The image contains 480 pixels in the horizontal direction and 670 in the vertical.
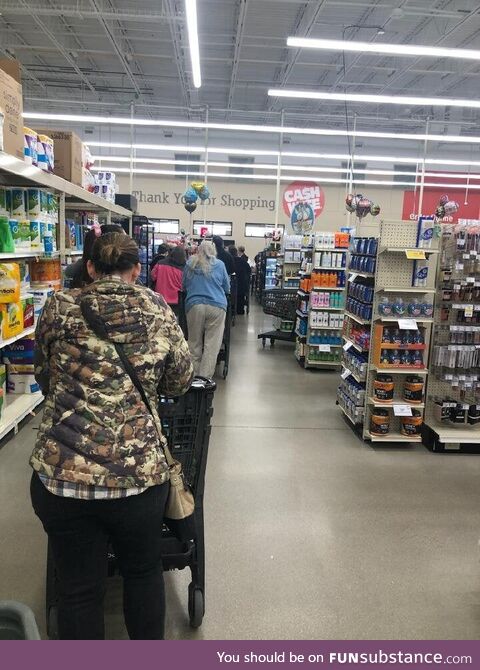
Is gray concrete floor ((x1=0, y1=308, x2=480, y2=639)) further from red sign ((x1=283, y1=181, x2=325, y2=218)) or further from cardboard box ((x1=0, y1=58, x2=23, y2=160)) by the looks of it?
red sign ((x1=283, y1=181, x2=325, y2=218))

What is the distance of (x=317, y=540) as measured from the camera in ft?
9.98

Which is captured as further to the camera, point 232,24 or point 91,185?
point 232,24

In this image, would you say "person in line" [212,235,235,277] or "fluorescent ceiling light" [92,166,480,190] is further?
"fluorescent ceiling light" [92,166,480,190]

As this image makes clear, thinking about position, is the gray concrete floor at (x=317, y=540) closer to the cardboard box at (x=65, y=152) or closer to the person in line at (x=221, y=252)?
the cardboard box at (x=65, y=152)

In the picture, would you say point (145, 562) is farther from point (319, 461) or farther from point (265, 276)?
point (265, 276)

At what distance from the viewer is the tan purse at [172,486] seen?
1585mm

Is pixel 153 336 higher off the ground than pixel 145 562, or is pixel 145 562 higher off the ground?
pixel 153 336

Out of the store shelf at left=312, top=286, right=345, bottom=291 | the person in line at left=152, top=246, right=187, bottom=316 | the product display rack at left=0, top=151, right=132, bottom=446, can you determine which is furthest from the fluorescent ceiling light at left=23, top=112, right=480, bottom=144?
the product display rack at left=0, top=151, right=132, bottom=446

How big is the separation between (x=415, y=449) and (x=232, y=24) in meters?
9.10

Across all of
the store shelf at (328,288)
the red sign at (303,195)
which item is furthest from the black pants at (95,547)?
the red sign at (303,195)

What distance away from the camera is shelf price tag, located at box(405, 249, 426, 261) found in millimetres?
4199

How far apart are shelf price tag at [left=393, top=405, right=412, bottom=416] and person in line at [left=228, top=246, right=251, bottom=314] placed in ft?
25.4

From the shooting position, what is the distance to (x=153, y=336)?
1658 mm

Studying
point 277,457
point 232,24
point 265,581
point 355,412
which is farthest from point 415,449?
point 232,24
